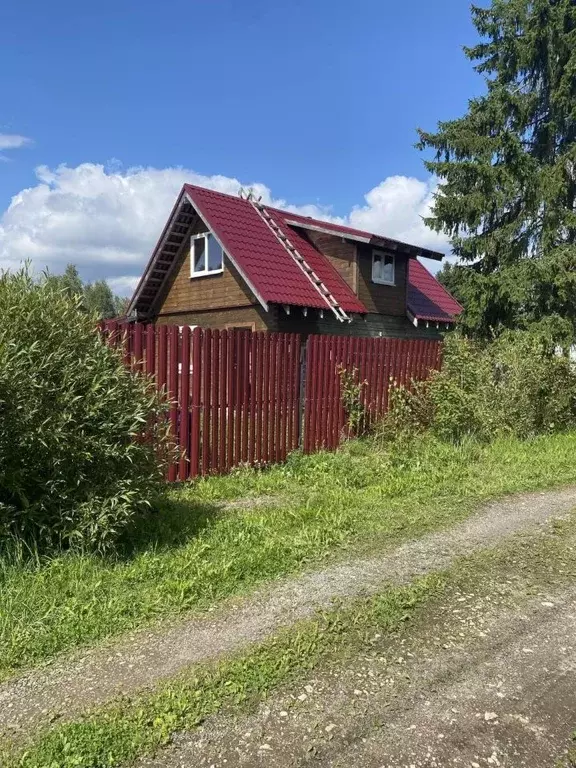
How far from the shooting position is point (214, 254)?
671 inches

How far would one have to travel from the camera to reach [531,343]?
35.2ft

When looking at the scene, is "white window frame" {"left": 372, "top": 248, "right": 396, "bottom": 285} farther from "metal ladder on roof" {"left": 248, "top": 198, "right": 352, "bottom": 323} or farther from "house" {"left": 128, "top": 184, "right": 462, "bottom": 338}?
"metal ladder on roof" {"left": 248, "top": 198, "right": 352, "bottom": 323}

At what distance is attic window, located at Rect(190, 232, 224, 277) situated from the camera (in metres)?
16.9

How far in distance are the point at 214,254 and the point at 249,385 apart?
10.0m

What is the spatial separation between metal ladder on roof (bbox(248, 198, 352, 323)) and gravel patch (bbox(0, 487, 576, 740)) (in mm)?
11095

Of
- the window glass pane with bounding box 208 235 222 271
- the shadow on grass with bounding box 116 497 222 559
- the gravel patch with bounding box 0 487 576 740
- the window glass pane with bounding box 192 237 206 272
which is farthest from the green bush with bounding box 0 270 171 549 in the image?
the window glass pane with bounding box 192 237 206 272

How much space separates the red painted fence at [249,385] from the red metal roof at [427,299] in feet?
32.5

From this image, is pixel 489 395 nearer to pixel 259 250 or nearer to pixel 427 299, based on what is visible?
pixel 259 250

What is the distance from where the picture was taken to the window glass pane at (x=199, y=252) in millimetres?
17452

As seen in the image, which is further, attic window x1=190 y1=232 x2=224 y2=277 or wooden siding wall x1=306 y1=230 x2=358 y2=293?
wooden siding wall x1=306 y1=230 x2=358 y2=293

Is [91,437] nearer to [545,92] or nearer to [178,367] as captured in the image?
[178,367]

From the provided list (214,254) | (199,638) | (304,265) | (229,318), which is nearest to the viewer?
(199,638)

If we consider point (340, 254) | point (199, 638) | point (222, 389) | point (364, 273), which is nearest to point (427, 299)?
point (364, 273)

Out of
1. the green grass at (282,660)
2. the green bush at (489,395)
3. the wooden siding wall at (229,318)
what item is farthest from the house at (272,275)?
the green grass at (282,660)
